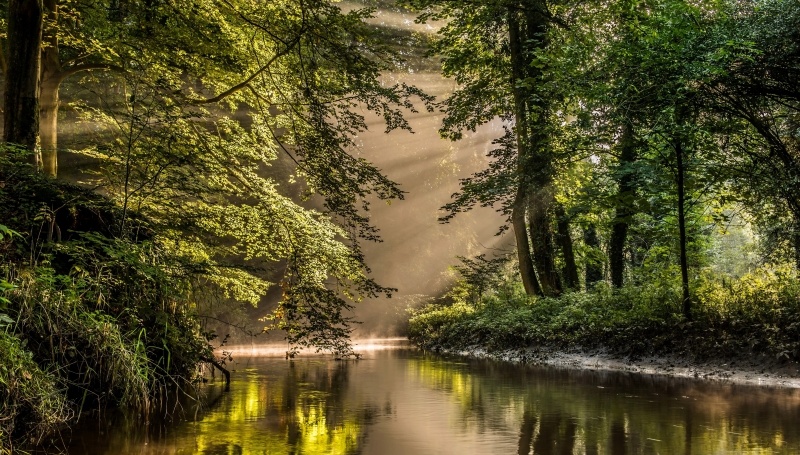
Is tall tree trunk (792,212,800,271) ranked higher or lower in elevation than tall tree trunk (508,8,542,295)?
lower

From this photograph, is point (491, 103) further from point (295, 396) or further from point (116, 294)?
point (116, 294)

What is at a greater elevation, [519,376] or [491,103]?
[491,103]

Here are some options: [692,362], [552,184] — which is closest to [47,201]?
[692,362]

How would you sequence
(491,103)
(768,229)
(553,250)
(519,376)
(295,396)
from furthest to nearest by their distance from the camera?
(491,103), (553,250), (768,229), (519,376), (295,396)

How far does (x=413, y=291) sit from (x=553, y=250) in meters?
25.1

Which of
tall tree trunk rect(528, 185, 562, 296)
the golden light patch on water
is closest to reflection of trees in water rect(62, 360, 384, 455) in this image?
tall tree trunk rect(528, 185, 562, 296)

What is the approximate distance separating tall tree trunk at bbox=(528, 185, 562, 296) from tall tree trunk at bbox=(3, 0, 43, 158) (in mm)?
11564

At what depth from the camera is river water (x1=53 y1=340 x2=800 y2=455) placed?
5508 mm

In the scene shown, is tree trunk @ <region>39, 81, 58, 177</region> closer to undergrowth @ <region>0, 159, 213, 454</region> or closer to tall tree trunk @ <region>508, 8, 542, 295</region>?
undergrowth @ <region>0, 159, 213, 454</region>

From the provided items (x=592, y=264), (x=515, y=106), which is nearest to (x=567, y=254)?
(x=592, y=264)

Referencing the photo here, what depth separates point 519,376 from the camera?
37.7 ft

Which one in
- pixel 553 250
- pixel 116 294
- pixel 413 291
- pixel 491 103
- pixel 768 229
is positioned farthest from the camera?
pixel 413 291

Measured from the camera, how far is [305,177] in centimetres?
1162

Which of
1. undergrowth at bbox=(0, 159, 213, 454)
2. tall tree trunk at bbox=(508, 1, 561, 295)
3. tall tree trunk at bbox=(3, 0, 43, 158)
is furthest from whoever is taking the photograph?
tall tree trunk at bbox=(508, 1, 561, 295)
